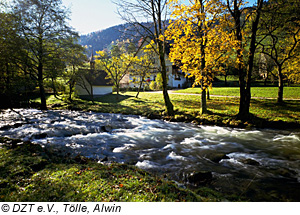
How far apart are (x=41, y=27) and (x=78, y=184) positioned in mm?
20437

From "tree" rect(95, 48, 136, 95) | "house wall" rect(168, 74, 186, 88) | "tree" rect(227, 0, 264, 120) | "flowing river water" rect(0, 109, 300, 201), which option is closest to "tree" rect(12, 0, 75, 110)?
"tree" rect(95, 48, 136, 95)

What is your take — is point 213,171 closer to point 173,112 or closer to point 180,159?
point 180,159

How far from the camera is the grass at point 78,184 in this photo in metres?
3.34

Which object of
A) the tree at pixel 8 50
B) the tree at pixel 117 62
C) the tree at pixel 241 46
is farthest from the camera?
the tree at pixel 117 62

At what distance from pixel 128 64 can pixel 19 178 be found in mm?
22694

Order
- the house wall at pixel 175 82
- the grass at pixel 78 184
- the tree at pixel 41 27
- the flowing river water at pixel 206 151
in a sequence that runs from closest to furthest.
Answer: the grass at pixel 78 184, the flowing river water at pixel 206 151, the tree at pixel 41 27, the house wall at pixel 175 82

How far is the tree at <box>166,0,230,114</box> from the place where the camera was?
10.2m

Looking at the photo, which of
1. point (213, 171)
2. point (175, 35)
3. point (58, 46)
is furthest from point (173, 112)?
point (58, 46)

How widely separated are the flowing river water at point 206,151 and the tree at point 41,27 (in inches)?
377

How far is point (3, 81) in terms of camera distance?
13305mm

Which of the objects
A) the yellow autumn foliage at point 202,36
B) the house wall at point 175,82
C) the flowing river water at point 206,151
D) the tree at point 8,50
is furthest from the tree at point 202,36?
the house wall at point 175,82

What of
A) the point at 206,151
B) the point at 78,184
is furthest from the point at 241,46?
the point at 78,184

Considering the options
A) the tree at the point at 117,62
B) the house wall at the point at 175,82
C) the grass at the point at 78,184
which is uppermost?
the tree at the point at 117,62

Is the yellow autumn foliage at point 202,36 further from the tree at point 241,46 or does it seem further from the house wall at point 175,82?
the house wall at point 175,82
